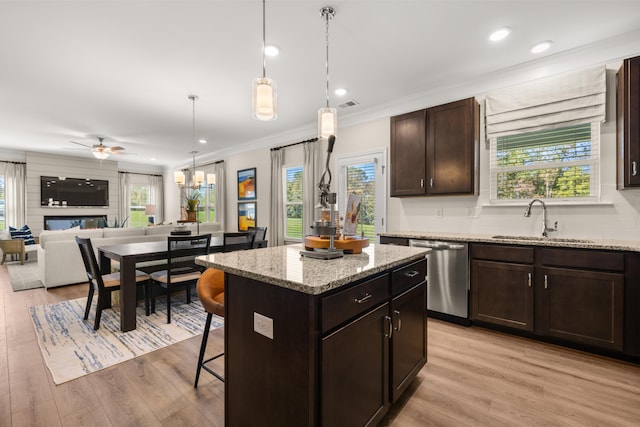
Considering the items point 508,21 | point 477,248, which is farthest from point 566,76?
point 477,248

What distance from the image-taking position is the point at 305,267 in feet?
4.73

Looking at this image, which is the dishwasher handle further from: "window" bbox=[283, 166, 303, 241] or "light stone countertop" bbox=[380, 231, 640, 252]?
"window" bbox=[283, 166, 303, 241]

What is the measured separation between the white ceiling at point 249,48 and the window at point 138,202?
496cm

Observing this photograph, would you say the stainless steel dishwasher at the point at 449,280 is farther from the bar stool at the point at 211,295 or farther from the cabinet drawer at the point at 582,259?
the bar stool at the point at 211,295

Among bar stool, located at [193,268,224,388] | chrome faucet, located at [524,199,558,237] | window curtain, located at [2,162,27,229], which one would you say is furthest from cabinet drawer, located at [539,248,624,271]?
window curtain, located at [2,162,27,229]

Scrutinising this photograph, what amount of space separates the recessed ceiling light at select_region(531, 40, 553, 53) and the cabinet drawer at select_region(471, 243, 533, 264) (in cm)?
191

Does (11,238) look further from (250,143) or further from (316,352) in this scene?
(316,352)

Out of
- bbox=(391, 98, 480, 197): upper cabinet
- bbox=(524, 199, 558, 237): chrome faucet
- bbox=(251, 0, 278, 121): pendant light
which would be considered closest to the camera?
bbox=(251, 0, 278, 121): pendant light

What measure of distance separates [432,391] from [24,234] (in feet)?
29.1

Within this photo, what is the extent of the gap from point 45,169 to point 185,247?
714cm

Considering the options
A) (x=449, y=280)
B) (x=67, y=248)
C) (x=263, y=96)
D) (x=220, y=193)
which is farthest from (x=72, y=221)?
(x=449, y=280)

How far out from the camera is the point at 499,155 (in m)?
3.41

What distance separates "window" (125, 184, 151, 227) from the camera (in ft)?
30.5

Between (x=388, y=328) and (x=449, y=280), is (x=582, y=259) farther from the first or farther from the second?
(x=388, y=328)
